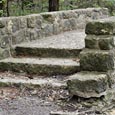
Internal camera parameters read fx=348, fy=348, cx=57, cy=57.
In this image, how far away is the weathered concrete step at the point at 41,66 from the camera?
19.6 feet

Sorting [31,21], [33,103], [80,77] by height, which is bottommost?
[33,103]

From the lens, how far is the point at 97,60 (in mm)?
5250

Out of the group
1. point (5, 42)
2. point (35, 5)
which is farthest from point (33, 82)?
point (35, 5)

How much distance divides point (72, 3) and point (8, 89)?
11.1 metres

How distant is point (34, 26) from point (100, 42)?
2.54 meters

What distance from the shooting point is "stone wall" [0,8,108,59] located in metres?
6.63

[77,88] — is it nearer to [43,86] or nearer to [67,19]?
[43,86]

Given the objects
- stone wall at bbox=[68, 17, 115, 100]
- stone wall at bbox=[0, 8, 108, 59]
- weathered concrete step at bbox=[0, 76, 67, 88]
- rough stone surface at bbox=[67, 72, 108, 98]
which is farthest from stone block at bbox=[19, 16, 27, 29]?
rough stone surface at bbox=[67, 72, 108, 98]

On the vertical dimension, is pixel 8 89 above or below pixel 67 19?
below

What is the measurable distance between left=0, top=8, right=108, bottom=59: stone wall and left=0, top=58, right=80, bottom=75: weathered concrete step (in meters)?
0.34

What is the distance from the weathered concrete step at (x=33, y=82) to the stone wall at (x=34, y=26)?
36.7 inches

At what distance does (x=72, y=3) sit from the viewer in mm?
16234

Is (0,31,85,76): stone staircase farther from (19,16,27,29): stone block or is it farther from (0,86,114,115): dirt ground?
(0,86,114,115): dirt ground

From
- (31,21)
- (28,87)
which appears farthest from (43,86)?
(31,21)
